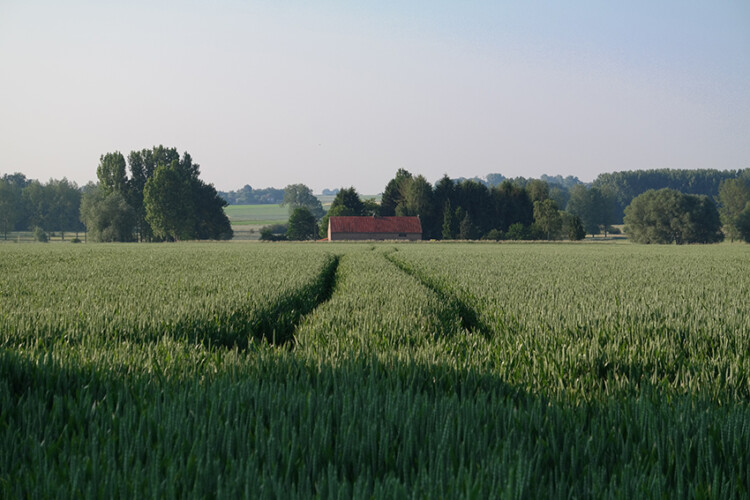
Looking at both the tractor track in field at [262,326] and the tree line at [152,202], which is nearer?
the tractor track in field at [262,326]

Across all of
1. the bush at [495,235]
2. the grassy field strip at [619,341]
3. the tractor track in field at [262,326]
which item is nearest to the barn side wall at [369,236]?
the bush at [495,235]

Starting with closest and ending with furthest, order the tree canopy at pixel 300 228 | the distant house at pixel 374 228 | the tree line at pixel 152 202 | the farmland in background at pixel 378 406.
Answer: the farmland in background at pixel 378 406 < the tree line at pixel 152 202 < the distant house at pixel 374 228 < the tree canopy at pixel 300 228

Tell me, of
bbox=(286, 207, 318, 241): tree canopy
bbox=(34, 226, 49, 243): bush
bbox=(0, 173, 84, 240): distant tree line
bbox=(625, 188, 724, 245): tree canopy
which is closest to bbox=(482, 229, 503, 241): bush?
bbox=(625, 188, 724, 245): tree canopy

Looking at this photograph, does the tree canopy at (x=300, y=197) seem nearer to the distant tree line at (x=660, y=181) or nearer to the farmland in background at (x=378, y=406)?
the distant tree line at (x=660, y=181)

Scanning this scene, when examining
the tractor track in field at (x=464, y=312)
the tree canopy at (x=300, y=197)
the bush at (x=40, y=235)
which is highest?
the tree canopy at (x=300, y=197)

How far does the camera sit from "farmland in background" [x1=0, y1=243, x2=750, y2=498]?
2.15 m

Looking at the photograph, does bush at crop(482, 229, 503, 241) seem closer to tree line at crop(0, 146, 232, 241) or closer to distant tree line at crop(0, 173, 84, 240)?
tree line at crop(0, 146, 232, 241)

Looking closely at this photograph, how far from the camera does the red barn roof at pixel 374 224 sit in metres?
90.7

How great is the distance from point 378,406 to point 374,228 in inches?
3495

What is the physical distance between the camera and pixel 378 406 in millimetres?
3088

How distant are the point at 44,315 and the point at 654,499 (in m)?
6.82

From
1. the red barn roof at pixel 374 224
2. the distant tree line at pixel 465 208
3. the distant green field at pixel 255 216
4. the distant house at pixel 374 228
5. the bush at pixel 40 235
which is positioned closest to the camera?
the distant house at pixel 374 228

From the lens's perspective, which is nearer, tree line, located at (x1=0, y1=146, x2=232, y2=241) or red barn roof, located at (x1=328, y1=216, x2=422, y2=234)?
tree line, located at (x1=0, y1=146, x2=232, y2=241)

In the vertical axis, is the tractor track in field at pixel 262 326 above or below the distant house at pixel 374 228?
below
